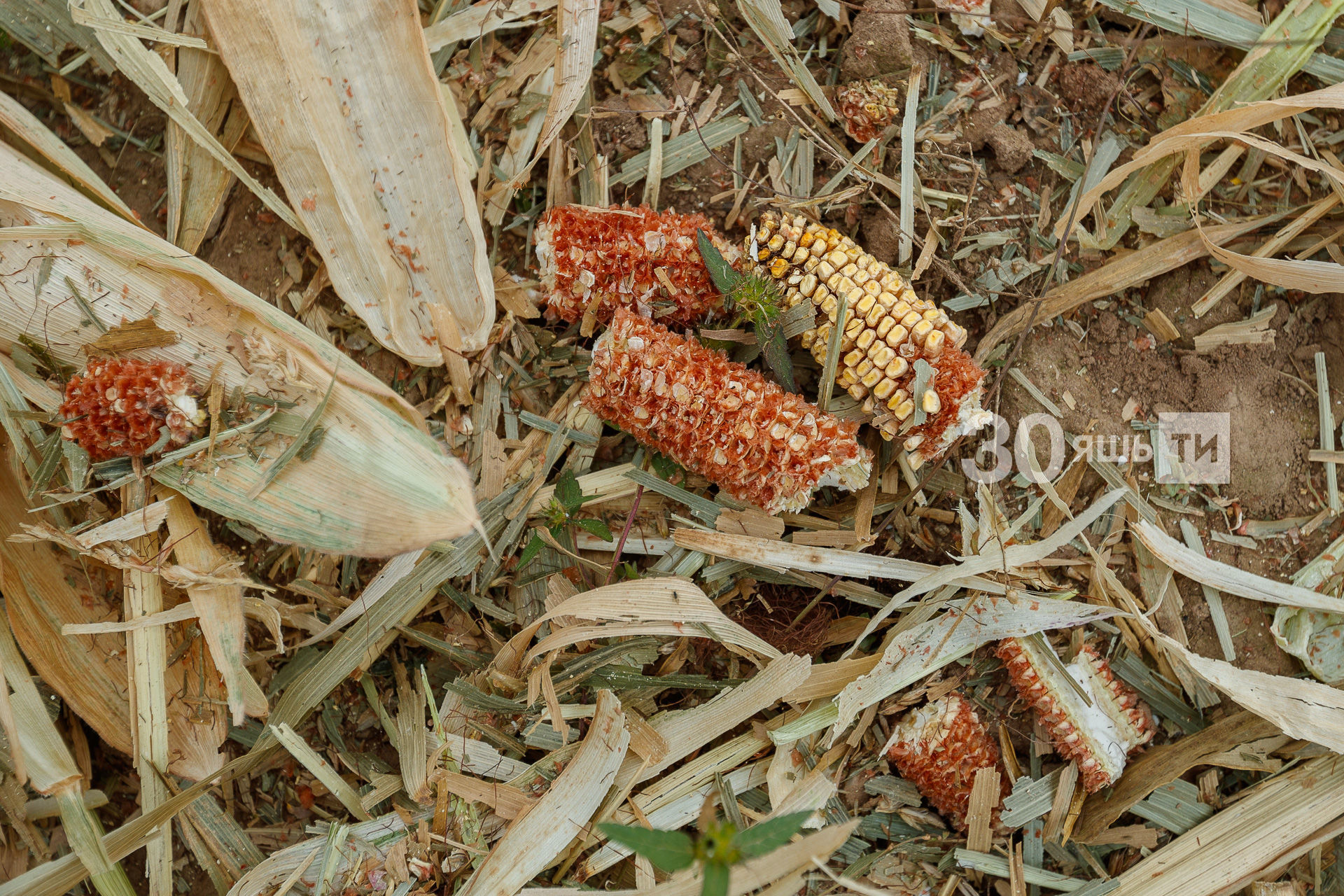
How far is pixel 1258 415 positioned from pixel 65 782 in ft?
10.8

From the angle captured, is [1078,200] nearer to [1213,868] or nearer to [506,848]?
[1213,868]

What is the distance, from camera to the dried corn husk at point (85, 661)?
2.18 m

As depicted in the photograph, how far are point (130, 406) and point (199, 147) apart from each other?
2.58 ft

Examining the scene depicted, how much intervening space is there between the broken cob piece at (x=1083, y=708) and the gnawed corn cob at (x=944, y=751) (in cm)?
17

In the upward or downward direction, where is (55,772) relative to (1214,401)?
downward

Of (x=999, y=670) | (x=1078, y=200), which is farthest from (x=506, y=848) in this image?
(x=1078, y=200)

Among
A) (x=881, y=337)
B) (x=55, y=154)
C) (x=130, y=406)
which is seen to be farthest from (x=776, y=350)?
(x=55, y=154)

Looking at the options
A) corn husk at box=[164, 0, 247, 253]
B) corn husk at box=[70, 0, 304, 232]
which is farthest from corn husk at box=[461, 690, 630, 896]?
corn husk at box=[164, 0, 247, 253]

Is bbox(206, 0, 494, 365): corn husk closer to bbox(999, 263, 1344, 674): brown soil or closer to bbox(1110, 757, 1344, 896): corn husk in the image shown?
bbox(999, 263, 1344, 674): brown soil

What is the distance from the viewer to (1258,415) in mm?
2416

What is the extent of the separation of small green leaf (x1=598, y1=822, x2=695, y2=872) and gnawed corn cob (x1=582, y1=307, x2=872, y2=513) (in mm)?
823

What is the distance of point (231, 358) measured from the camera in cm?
197

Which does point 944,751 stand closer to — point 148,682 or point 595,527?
point 595,527

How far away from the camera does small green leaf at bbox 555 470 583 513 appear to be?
7.14 ft
